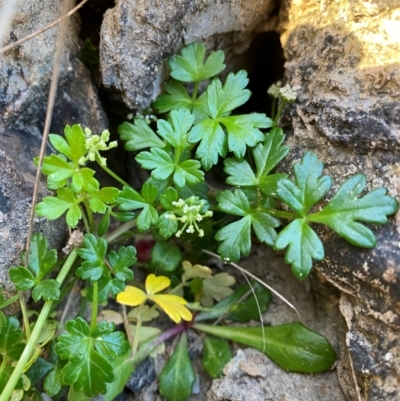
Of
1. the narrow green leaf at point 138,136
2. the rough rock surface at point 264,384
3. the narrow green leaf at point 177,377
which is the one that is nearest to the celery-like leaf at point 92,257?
the narrow green leaf at point 138,136

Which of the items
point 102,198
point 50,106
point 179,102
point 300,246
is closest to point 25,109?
point 50,106

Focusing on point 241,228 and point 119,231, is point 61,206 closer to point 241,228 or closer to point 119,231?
point 119,231

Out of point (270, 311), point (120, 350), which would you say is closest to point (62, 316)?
point (120, 350)

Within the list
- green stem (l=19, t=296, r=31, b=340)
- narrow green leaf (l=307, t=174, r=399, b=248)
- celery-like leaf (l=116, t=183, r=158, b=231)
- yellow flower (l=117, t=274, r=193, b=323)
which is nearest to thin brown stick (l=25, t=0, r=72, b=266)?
green stem (l=19, t=296, r=31, b=340)

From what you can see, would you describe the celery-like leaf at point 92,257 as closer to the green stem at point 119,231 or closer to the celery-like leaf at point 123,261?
the celery-like leaf at point 123,261

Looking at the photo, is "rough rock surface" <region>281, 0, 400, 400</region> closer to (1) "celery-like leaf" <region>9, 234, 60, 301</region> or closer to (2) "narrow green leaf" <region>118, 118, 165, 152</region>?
(2) "narrow green leaf" <region>118, 118, 165, 152</region>

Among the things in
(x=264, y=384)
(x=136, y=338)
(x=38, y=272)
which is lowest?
(x=264, y=384)

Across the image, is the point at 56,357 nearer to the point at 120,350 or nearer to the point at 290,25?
the point at 120,350
